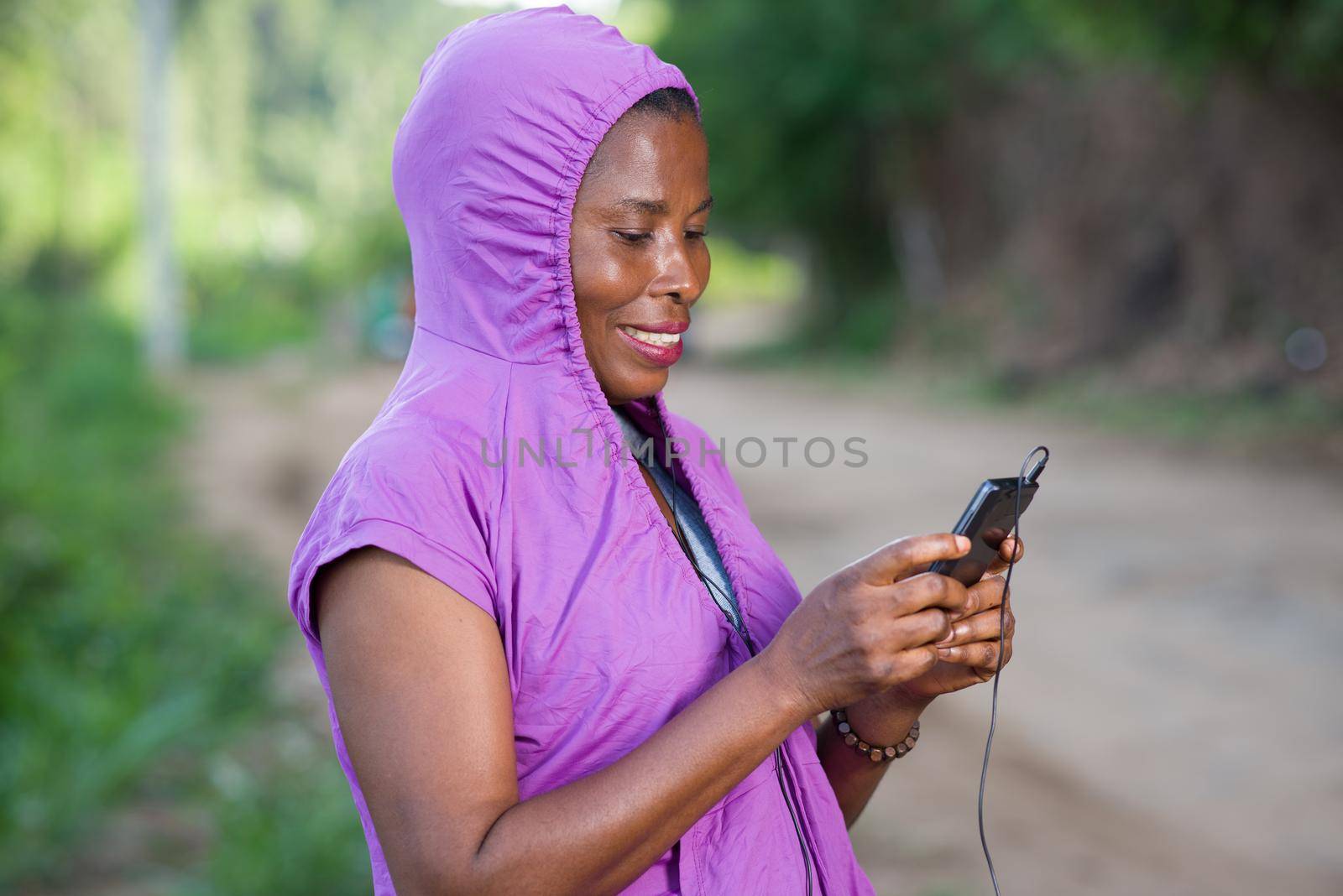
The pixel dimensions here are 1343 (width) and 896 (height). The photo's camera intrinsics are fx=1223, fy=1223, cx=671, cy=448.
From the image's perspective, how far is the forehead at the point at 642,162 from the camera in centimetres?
137

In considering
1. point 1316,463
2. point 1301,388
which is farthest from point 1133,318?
point 1316,463

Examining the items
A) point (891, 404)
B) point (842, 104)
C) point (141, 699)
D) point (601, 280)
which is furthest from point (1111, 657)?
point (842, 104)

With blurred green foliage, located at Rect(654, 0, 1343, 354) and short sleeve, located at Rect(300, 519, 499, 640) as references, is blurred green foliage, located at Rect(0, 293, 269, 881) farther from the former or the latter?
blurred green foliage, located at Rect(654, 0, 1343, 354)

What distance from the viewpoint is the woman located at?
3.85 ft

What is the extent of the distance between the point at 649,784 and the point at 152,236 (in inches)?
598

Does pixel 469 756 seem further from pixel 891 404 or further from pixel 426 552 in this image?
pixel 891 404

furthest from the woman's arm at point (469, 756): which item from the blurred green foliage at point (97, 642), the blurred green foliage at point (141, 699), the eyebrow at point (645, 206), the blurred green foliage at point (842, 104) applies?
the blurred green foliage at point (842, 104)

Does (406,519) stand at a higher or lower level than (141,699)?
higher

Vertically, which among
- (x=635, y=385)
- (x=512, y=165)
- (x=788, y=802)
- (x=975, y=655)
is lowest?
(x=788, y=802)

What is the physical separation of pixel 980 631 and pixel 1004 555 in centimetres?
10

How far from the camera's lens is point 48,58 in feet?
50.1

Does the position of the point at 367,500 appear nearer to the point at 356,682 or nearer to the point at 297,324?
the point at 356,682

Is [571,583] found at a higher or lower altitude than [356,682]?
higher

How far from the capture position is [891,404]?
1323 centimetres
